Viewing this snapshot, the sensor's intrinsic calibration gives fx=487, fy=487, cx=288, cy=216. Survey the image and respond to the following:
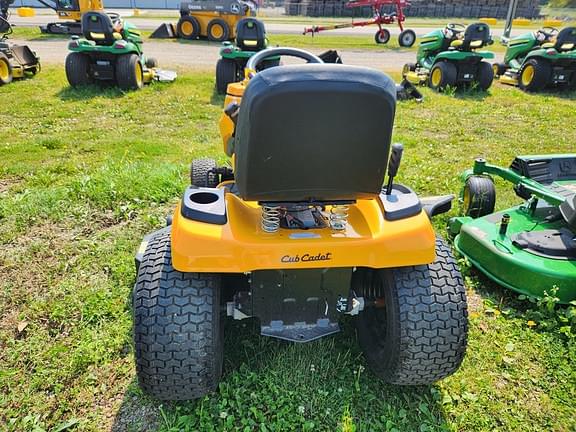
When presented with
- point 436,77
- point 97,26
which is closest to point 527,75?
point 436,77

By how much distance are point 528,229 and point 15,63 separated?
911 centimetres

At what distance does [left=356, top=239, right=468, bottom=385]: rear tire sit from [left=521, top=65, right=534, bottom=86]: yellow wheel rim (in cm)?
862

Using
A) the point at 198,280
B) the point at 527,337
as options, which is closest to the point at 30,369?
the point at 198,280

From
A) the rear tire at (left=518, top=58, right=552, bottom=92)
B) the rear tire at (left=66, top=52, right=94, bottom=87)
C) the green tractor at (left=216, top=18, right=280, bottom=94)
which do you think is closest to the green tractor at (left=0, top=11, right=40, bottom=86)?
the rear tire at (left=66, top=52, right=94, bottom=87)

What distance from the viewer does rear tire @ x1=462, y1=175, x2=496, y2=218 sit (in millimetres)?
3654

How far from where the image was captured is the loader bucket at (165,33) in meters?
17.2

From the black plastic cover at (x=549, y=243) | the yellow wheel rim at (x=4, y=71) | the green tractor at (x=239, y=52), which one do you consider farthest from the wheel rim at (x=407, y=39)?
the black plastic cover at (x=549, y=243)

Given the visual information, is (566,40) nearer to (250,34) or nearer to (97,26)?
(250,34)

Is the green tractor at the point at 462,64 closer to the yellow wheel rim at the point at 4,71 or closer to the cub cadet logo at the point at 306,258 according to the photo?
the yellow wheel rim at the point at 4,71

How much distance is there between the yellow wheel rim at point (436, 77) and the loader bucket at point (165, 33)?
11.1m

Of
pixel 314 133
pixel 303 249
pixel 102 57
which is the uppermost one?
pixel 314 133

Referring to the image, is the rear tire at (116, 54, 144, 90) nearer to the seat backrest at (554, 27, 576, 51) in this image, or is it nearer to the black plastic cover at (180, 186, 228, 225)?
the black plastic cover at (180, 186, 228, 225)

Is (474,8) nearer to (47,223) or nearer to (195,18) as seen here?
(195,18)

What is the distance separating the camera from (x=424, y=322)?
2.08 metres
